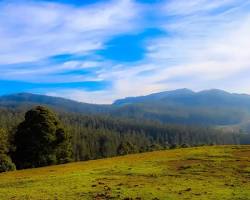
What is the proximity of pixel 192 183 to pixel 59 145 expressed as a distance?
52040 mm

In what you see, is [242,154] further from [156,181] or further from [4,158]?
[4,158]

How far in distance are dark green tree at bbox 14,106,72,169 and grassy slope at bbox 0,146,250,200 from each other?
30776 millimetres

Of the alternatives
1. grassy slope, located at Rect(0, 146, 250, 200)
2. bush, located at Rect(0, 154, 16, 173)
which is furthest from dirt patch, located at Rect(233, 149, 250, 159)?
bush, located at Rect(0, 154, 16, 173)

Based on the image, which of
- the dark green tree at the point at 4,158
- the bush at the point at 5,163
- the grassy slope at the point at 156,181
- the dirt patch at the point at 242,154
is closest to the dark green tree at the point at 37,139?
the dark green tree at the point at 4,158

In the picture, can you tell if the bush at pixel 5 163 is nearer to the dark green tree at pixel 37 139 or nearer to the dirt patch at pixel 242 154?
the dark green tree at pixel 37 139

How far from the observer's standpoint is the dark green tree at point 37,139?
80875 mm

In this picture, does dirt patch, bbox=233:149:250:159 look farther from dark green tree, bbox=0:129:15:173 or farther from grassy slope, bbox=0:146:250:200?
dark green tree, bbox=0:129:15:173

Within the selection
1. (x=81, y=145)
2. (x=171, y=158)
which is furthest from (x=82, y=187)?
(x=81, y=145)

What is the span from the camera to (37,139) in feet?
265

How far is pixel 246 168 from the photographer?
4478cm

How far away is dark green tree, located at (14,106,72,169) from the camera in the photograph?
80875mm

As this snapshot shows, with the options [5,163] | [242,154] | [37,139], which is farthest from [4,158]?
[242,154]

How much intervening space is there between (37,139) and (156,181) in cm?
4574

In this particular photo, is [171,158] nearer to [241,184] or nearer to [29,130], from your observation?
[241,184]
